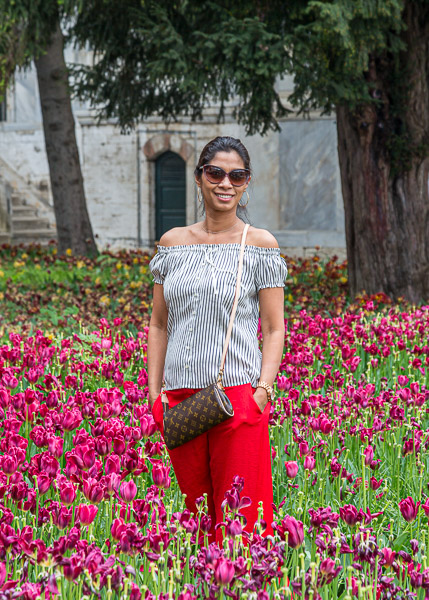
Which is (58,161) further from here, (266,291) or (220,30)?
(266,291)

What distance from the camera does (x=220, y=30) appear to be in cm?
905

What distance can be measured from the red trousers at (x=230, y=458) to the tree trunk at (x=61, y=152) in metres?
13.3

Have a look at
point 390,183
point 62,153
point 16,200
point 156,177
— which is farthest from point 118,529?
point 16,200

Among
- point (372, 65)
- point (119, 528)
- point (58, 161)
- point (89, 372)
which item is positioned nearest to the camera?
point (119, 528)

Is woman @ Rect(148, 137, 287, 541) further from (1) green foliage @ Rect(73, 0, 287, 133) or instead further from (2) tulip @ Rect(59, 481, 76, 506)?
(1) green foliage @ Rect(73, 0, 287, 133)

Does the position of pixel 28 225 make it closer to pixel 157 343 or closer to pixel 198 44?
pixel 198 44

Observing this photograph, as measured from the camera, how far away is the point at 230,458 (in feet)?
10.1

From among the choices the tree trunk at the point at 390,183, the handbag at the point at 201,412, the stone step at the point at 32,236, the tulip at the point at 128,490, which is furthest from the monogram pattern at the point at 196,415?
the stone step at the point at 32,236

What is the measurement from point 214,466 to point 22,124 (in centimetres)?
2326

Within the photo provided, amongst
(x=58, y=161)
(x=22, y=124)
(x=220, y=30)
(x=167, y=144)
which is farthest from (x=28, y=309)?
(x=22, y=124)

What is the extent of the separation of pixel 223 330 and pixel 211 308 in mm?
93

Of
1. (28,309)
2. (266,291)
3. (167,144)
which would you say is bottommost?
(28,309)

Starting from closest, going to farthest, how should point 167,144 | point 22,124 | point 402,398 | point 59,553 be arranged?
1. point 59,553
2. point 402,398
3. point 167,144
4. point 22,124

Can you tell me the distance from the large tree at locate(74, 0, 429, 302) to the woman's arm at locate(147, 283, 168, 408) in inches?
220
